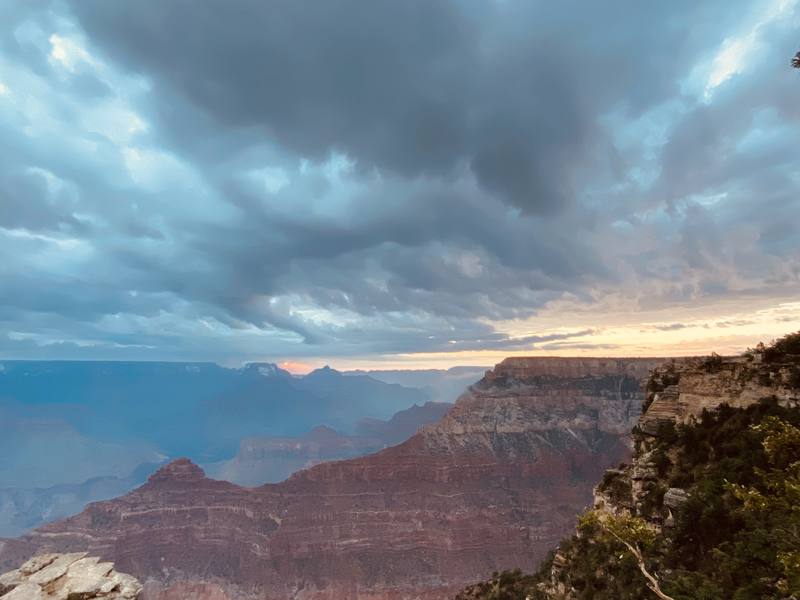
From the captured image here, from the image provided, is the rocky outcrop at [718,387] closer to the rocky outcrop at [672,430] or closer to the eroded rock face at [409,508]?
the rocky outcrop at [672,430]

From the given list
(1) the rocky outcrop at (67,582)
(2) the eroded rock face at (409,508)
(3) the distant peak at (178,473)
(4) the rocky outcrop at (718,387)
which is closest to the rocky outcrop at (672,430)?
(4) the rocky outcrop at (718,387)

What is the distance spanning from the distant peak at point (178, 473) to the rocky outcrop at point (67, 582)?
136m

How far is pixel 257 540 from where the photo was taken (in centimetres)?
11219

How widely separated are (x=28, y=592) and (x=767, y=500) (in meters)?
26.6

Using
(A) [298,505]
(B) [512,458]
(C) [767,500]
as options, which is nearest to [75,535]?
(A) [298,505]

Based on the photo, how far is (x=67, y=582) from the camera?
1766 centimetres

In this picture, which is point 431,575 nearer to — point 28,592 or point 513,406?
point 513,406

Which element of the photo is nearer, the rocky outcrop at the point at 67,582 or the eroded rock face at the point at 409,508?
the rocky outcrop at the point at 67,582

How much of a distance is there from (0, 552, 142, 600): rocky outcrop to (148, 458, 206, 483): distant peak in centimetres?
13603

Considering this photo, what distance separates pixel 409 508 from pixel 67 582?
4181 inches

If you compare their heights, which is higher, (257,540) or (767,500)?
(767,500)

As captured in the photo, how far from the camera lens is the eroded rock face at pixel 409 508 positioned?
325 ft

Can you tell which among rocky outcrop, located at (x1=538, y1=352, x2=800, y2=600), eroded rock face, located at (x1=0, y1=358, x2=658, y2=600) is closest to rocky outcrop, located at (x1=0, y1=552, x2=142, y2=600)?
rocky outcrop, located at (x1=538, y1=352, x2=800, y2=600)

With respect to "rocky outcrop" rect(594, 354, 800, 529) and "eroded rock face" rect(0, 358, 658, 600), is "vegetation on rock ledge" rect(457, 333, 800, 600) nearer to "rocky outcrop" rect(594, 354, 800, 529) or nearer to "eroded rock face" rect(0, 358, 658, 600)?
"rocky outcrop" rect(594, 354, 800, 529)
